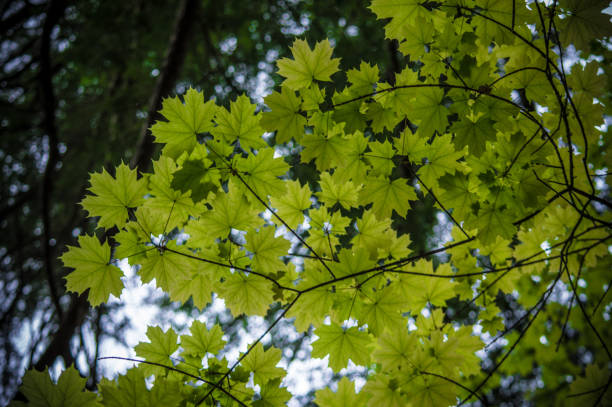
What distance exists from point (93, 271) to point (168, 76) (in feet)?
6.05

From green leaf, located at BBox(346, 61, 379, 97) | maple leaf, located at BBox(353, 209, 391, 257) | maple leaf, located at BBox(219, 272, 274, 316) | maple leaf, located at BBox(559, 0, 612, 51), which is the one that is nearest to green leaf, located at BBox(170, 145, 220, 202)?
maple leaf, located at BBox(219, 272, 274, 316)

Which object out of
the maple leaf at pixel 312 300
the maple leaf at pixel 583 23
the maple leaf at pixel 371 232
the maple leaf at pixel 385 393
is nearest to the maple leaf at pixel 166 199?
the maple leaf at pixel 312 300

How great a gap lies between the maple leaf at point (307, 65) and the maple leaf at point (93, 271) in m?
0.99

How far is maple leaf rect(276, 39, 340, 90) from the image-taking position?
1.29m

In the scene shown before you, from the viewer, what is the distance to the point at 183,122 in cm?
132

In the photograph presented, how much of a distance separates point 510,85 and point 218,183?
1261mm

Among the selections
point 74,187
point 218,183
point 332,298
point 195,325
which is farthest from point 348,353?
point 74,187

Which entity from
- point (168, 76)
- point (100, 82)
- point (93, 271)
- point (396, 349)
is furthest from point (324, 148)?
point (100, 82)

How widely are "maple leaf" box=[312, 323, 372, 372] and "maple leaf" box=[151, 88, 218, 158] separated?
3.18 ft

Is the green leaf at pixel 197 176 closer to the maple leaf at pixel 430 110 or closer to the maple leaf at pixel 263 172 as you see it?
the maple leaf at pixel 263 172

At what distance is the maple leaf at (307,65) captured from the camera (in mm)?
1295

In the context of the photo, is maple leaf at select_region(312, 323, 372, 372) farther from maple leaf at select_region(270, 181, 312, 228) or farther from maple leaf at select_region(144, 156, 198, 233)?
maple leaf at select_region(144, 156, 198, 233)

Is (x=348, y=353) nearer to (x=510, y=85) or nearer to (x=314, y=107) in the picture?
(x=314, y=107)

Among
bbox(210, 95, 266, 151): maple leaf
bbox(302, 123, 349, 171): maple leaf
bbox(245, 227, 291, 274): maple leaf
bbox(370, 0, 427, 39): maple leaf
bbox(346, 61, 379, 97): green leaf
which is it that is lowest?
bbox(245, 227, 291, 274): maple leaf
